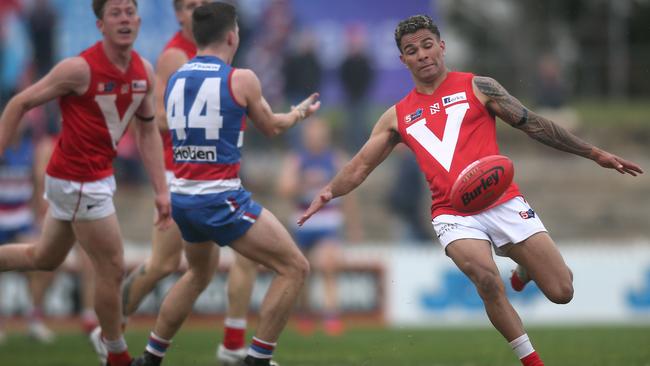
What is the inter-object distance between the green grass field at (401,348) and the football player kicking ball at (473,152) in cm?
194

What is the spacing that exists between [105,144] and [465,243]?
2.96 meters

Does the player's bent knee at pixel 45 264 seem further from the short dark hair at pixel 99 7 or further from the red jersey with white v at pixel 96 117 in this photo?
the short dark hair at pixel 99 7

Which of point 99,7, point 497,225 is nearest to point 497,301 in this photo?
point 497,225

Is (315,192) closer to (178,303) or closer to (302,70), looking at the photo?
(302,70)

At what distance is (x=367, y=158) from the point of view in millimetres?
8336

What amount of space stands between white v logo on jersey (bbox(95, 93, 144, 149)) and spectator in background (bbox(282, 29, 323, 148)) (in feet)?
34.8

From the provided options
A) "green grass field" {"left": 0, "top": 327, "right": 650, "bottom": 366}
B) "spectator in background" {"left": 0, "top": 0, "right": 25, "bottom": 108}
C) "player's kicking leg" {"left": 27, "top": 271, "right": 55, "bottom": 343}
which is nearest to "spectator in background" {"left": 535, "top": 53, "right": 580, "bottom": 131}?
"green grass field" {"left": 0, "top": 327, "right": 650, "bottom": 366}

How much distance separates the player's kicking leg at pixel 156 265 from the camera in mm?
9367

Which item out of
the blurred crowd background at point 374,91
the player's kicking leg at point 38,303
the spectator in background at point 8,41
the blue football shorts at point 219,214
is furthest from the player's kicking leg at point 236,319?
the spectator in background at point 8,41

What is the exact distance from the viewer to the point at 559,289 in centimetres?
781

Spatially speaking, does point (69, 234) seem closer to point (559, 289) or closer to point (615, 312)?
point (559, 289)

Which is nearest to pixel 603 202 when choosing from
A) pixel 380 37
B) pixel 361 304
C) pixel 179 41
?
pixel 380 37

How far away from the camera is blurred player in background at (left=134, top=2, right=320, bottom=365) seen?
8.00m

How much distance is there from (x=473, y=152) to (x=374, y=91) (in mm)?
12433
